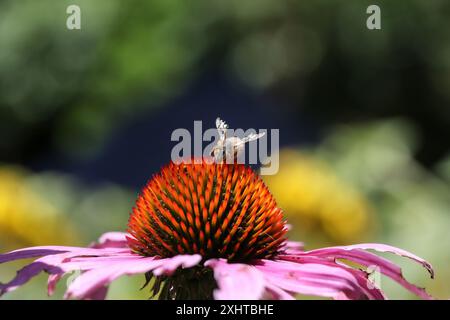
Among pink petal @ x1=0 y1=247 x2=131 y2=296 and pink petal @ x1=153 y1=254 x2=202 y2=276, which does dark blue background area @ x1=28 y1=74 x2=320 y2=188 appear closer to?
pink petal @ x1=0 y1=247 x2=131 y2=296

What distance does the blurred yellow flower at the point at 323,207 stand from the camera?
2943 mm

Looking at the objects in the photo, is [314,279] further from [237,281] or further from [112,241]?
[112,241]

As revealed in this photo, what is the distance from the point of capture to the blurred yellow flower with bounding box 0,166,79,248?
3.02m

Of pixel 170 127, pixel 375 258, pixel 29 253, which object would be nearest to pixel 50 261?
pixel 29 253

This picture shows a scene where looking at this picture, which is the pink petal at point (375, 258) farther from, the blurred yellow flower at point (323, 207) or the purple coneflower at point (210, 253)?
the blurred yellow flower at point (323, 207)

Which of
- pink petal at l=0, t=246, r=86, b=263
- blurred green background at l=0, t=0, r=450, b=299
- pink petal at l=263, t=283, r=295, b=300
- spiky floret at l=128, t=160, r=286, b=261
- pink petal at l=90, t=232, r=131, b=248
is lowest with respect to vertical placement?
pink petal at l=263, t=283, r=295, b=300

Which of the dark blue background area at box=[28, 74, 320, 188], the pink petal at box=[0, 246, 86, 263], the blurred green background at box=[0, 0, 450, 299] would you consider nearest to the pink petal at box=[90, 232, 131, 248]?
the pink petal at box=[0, 246, 86, 263]

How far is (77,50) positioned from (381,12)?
2.10m

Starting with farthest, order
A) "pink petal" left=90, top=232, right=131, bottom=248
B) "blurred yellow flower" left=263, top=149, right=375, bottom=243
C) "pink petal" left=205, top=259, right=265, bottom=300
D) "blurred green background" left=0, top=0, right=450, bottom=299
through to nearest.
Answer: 1. "blurred green background" left=0, top=0, right=450, bottom=299
2. "blurred yellow flower" left=263, top=149, right=375, bottom=243
3. "pink petal" left=90, top=232, right=131, bottom=248
4. "pink petal" left=205, top=259, right=265, bottom=300

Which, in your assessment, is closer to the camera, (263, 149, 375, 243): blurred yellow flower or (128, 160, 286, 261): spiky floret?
(128, 160, 286, 261): spiky floret

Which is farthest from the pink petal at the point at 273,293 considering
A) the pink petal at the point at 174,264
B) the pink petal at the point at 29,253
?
the pink petal at the point at 29,253

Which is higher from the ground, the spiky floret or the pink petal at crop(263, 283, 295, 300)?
the spiky floret

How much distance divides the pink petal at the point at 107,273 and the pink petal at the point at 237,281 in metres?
0.05
